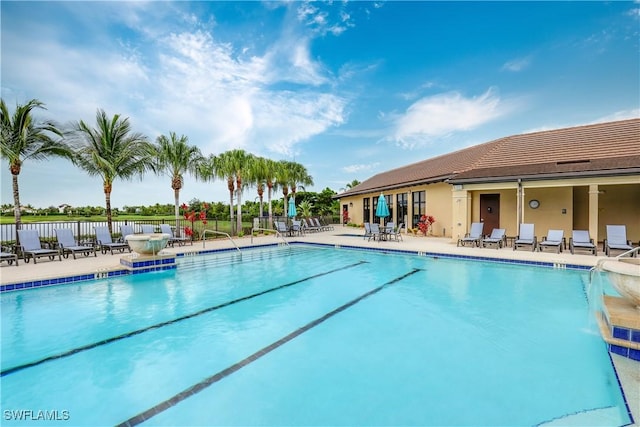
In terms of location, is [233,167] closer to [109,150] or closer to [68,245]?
[109,150]

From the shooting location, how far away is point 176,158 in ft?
49.8

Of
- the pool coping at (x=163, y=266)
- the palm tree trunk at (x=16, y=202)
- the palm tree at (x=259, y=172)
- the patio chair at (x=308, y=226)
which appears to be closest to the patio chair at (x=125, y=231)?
the pool coping at (x=163, y=266)

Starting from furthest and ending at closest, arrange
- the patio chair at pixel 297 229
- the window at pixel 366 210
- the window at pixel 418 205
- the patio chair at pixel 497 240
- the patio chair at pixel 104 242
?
1. the window at pixel 366 210
2. the patio chair at pixel 297 229
3. the window at pixel 418 205
4. the patio chair at pixel 497 240
5. the patio chair at pixel 104 242

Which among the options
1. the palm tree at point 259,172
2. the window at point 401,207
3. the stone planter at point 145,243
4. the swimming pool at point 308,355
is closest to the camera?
the swimming pool at point 308,355

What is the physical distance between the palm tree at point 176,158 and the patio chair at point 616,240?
1780 centimetres

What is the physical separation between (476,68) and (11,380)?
70.4ft

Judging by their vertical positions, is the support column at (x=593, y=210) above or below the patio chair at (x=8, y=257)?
above

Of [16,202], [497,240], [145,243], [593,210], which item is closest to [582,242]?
[593,210]

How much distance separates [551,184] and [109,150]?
18.9m

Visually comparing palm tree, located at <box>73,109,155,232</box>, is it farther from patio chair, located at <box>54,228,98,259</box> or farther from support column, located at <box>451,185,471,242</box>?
support column, located at <box>451,185,471,242</box>

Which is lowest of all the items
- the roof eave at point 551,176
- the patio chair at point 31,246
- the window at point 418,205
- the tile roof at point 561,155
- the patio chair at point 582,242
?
the patio chair at point 582,242

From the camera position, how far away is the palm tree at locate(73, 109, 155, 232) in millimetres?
12477

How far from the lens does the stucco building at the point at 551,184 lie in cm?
1063

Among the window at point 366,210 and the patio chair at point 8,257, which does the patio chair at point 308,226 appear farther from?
the patio chair at point 8,257
